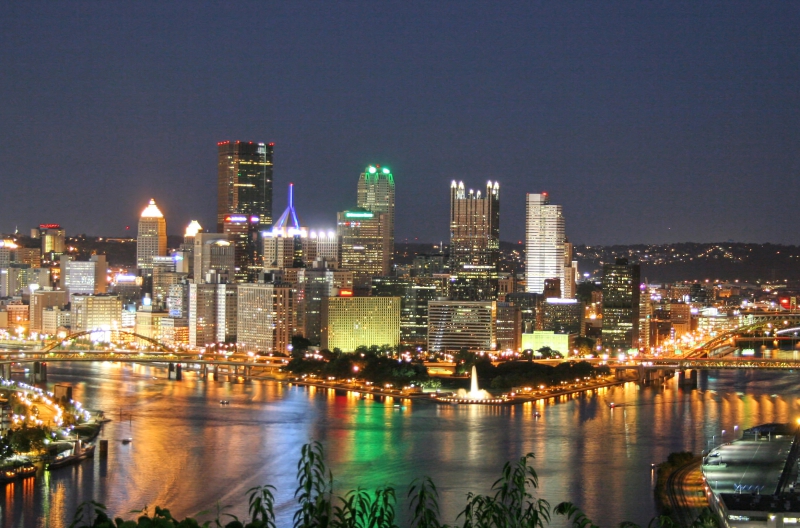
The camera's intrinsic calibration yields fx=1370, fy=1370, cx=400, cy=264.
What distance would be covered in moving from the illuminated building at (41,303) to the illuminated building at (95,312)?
4.58 feet

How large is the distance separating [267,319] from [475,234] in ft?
44.6

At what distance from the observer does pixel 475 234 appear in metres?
46.8

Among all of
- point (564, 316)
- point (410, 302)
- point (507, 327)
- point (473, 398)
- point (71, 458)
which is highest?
point (410, 302)

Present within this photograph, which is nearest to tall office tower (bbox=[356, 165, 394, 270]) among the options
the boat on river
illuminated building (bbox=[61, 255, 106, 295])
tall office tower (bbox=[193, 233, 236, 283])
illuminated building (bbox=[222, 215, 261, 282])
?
illuminated building (bbox=[222, 215, 261, 282])

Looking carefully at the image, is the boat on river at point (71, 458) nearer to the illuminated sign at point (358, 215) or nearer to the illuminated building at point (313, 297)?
the illuminated building at point (313, 297)

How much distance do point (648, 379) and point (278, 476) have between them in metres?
14.6

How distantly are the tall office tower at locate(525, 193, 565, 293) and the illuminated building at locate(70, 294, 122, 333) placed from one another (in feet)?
50.4

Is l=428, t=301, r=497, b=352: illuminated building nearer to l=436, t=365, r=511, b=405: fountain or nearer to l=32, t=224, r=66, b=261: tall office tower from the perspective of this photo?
l=436, t=365, r=511, b=405: fountain

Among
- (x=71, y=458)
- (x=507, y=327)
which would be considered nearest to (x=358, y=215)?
(x=507, y=327)

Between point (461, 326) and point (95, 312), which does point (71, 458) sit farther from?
point (95, 312)

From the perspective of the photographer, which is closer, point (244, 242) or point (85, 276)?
point (244, 242)

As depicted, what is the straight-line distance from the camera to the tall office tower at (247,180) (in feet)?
167

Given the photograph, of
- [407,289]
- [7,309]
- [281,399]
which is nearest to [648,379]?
[281,399]

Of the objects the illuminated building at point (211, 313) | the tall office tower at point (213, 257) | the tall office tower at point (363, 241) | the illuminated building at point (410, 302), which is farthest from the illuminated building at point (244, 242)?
the illuminated building at point (410, 302)
